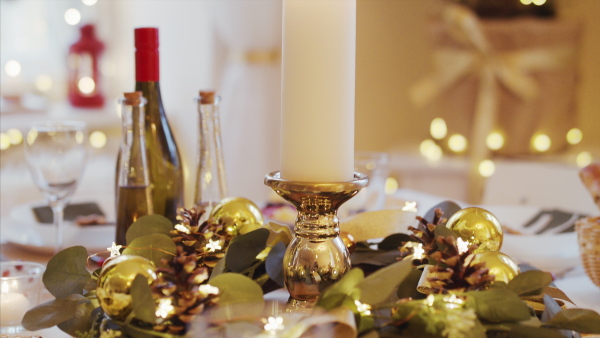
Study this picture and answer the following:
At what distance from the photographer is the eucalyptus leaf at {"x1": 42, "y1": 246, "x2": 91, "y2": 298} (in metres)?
0.51

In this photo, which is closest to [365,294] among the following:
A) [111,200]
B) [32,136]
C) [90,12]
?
[32,136]

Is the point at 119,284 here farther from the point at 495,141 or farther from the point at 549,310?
the point at 495,141

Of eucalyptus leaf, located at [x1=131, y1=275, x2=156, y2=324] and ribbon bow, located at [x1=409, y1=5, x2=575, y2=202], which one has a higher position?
ribbon bow, located at [x1=409, y1=5, x2=575, y2=202]

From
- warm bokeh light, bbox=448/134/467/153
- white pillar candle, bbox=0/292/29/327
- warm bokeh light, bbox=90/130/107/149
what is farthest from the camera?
warm bokeh light, bbox=90/130/107/149

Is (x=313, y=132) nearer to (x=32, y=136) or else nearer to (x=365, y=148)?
Answer: (x=32, y=136)

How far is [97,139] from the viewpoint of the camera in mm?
2643

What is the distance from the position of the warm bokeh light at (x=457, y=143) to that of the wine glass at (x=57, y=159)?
1.82 metres

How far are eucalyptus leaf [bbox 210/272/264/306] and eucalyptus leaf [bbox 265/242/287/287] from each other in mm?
100

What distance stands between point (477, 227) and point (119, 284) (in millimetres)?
316

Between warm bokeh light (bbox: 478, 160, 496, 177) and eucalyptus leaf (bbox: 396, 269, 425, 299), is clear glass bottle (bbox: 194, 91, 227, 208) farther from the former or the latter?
warm bokeh light (bbox: 478, 160, 496, 177)

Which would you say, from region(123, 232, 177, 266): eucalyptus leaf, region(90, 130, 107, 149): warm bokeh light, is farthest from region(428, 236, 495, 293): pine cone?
region(90, 130, 107, 149): warm bokeh light

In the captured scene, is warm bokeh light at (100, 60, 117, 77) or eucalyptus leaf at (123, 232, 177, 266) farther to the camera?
warm bokeh light at (100, 60, 117, 77)

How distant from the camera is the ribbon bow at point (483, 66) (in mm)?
2334

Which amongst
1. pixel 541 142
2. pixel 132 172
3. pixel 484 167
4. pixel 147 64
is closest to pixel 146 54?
pixel 147 64
